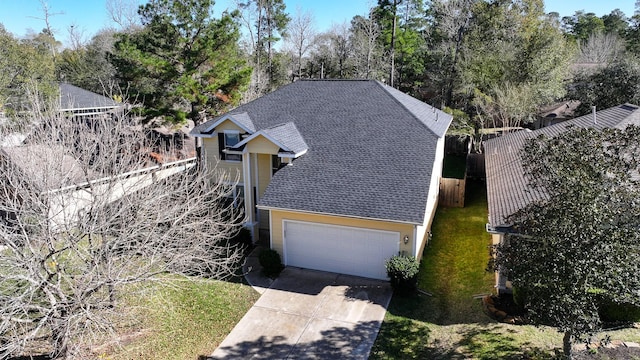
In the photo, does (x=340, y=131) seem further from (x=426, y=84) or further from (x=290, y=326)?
(x=426, y=84)

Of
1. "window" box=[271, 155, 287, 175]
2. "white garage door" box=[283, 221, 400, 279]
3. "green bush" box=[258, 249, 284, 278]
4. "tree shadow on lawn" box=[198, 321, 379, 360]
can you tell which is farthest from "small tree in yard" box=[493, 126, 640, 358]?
"window" box=[271, 155, 287, 175]

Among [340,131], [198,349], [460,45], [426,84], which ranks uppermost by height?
[460,45]

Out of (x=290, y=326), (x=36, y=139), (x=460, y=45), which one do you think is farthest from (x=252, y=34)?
(x=290, y=326)

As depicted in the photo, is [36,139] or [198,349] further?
[36,139]

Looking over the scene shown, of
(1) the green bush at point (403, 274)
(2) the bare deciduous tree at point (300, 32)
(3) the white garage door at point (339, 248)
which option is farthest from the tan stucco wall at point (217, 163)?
(2) the bare deciduous tree at point (300, 32)

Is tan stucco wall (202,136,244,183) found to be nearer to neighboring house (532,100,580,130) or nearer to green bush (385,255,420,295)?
green bush (385,255,420,295)

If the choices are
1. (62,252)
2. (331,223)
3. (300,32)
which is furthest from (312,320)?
(300,32)

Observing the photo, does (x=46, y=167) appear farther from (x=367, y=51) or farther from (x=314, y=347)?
(x=367, y=51)
